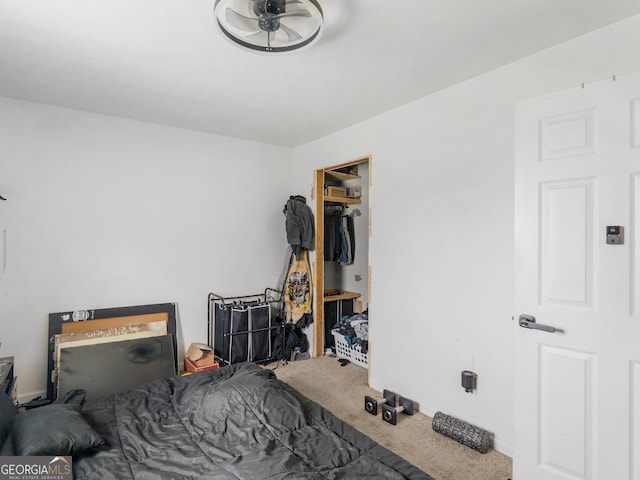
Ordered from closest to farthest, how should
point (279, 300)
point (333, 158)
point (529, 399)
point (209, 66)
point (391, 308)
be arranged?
point (529, 399) → point (209, 66) → point (391, 308) → point (333, 158) → point (279, 300)

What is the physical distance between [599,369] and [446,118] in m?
1.82

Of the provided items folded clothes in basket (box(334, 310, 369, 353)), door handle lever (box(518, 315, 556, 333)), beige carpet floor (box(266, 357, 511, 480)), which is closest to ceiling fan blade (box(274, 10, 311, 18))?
door handle lever (box(518, 315, 556, 333))

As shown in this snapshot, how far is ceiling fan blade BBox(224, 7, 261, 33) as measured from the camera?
1616mm

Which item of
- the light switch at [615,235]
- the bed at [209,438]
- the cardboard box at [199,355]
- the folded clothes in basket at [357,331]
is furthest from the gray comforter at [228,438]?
the folded clothes in basket at [357,331]

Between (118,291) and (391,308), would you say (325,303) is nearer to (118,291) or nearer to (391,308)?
(391,308)

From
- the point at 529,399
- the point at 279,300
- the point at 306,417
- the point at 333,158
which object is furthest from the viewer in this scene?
the point at 279,300

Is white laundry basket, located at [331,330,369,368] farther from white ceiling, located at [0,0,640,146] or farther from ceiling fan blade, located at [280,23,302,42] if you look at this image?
ceiling fan blade, located at [280,23,302,42]

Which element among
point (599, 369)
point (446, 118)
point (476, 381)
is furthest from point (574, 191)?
point (476, 381)

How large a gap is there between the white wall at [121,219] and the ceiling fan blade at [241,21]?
2157mm

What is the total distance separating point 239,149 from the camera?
4.00 metres

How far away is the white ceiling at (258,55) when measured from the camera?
1.70m

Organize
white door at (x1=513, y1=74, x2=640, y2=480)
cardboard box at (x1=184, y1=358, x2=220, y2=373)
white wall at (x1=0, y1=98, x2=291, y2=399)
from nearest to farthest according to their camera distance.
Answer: white door at (x1=513, y1=74, x2=640, y2=480)
white wall at (x1=0, y1=98, x2=291, y2=399)
cardboard box at (x1=184, y1=358, x2=220, y2=373)

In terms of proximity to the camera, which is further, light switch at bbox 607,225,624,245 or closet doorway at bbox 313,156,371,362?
closet doorway at bbox 313,156,371,362

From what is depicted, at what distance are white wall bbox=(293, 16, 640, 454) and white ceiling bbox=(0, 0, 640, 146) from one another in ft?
0.50
